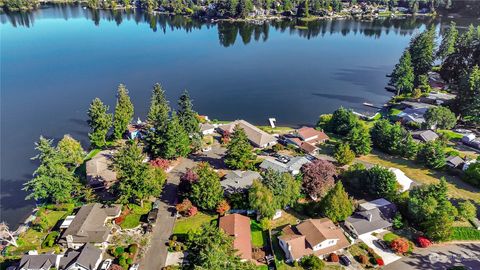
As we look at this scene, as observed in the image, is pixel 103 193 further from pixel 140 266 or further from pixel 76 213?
pixel 140 266

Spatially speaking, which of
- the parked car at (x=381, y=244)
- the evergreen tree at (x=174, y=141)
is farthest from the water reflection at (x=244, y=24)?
the parked car at (x=381, y=244)

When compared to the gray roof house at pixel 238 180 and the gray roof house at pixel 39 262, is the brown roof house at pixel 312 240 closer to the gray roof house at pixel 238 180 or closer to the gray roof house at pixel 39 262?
the gray roof house at pixel 238 180

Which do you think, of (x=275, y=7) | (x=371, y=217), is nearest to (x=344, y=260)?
(x=371, y=217)

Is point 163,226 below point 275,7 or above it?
below

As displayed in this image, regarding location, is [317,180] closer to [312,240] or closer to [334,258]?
[312,240]

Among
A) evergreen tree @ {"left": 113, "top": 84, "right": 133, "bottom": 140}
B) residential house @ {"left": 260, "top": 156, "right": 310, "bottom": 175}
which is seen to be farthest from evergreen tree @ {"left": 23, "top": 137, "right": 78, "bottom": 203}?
residential house @ {"left": 260, "top": 156, "right": 310, "bottom": 175}

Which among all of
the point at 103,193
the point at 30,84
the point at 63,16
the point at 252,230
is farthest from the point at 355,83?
the point at 63,16

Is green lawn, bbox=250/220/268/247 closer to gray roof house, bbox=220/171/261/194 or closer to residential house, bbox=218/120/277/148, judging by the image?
gray roof house, bbox=220/171/261/194
